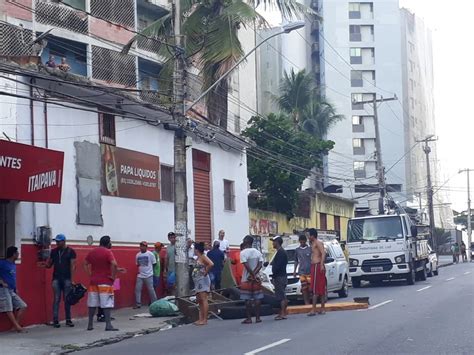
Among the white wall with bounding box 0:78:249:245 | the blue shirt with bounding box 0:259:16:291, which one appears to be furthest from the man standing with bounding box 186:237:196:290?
the blue shirt with bounding box 0:259:16:291

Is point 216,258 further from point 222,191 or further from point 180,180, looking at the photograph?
point 222,191

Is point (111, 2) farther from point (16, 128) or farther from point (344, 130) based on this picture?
point (344, 130)

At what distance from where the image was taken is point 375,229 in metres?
30.5

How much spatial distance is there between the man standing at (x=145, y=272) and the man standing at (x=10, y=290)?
5270 millimetres

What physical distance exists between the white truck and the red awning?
641 inches

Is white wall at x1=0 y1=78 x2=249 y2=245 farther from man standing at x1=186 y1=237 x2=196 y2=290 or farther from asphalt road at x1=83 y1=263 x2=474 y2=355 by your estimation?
asphalt road at x1=83 y1=263 x2=474 y2=355

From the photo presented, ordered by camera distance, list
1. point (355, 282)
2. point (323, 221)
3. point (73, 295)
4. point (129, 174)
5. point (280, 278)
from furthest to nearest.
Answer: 1. point (323, 221)
2. point (355, 282)
3. point (129, 174)
4. point (280, 278)
5. point (73, 295)

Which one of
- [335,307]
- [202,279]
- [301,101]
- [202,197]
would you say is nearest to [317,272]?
[335,307]

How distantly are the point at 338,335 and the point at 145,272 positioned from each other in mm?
8149

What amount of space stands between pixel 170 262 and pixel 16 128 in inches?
262

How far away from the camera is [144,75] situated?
37.1 meters

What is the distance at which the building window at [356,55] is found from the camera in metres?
80.4

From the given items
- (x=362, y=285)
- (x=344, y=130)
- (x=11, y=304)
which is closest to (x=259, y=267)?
(x=11, y=304)

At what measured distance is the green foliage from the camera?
39062 millimetres
